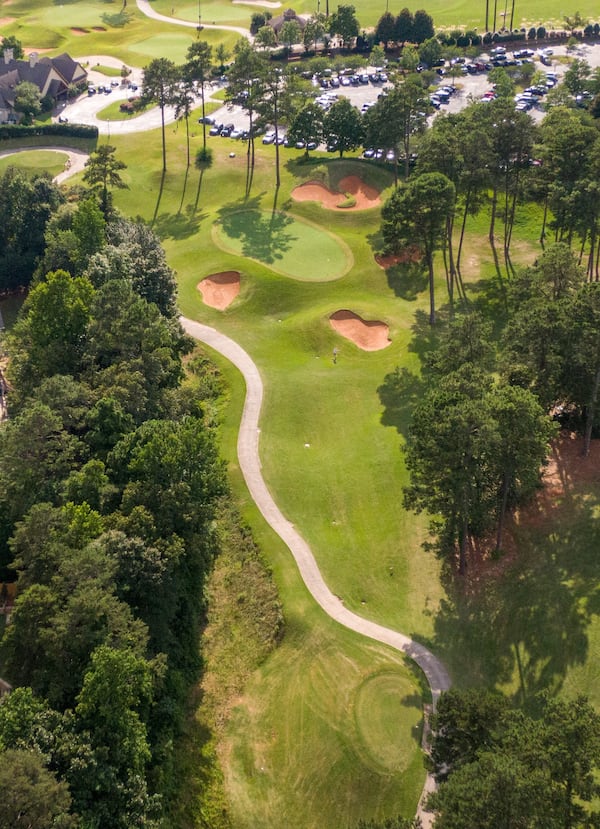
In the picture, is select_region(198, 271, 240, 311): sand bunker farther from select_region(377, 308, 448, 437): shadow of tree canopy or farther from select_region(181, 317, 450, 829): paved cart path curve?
select_region(377, 308, 448, 437): shadow of tree canopy

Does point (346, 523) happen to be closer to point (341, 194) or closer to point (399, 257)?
point (399, 257)

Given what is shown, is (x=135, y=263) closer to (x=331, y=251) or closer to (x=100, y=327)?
(x=100, y=327)

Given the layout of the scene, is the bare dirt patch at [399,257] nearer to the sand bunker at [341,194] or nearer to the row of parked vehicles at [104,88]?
the sand bunker at [341,194]

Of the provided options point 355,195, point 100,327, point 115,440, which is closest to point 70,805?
point 115,440

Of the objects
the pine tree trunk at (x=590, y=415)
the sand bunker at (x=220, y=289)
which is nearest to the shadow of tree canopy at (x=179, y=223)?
the sand bunker at (x=220, y=289)

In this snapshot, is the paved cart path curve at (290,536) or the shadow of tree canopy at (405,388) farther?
the shadow of tree canopy at (405,388)

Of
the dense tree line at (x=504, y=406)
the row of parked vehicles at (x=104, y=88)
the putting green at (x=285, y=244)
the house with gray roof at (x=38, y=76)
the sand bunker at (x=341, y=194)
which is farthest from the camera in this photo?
the row of parked vehicles at (x=104, y=88)

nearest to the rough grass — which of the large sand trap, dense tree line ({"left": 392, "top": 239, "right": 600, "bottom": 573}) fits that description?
dense tree line ({"left": 392, "top": 239, "right": 600, "bottom": 573})
